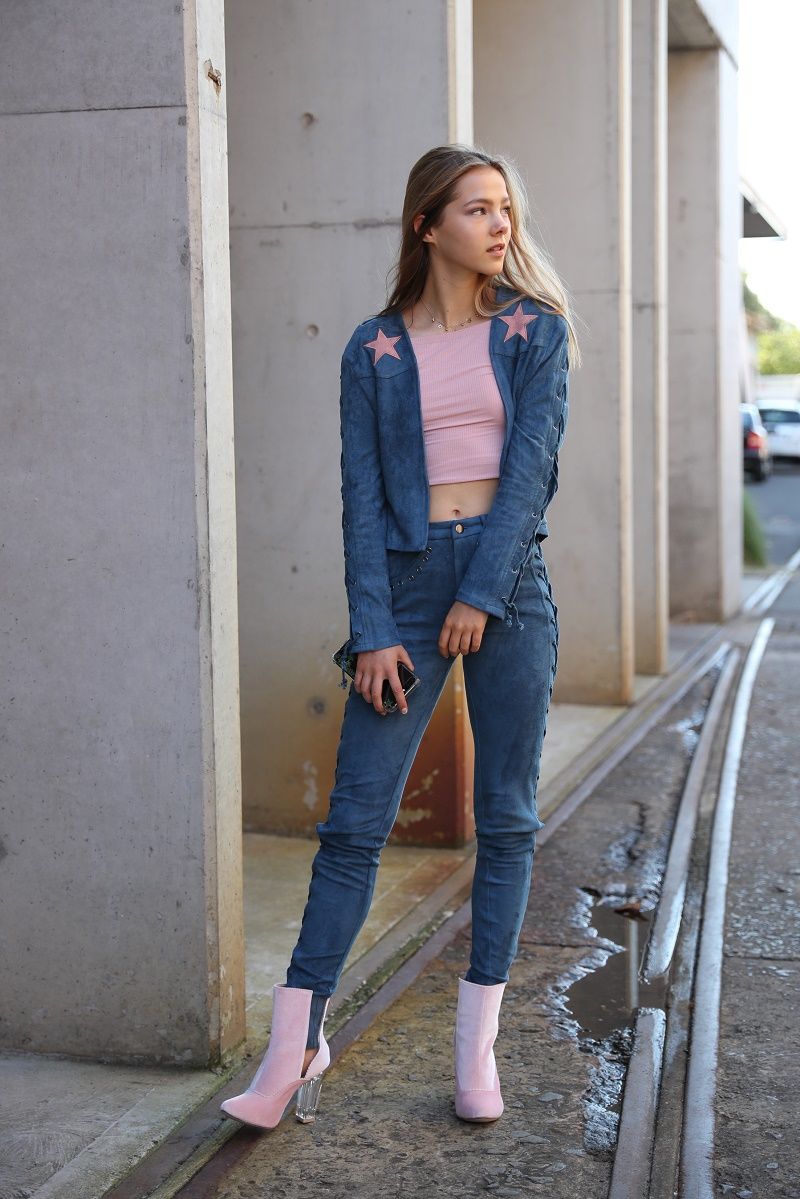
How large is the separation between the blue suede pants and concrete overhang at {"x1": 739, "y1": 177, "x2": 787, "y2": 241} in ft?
43.8

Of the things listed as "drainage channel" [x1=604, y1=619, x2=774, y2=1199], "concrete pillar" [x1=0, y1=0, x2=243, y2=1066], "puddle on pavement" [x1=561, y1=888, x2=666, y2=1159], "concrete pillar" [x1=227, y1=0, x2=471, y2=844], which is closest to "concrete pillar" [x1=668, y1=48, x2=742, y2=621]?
"drainage channel" [x1=604, y1=619, x2=774, y2=1199]

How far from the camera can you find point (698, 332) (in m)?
12.2

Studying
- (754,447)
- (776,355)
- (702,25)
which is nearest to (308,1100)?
(702,25)

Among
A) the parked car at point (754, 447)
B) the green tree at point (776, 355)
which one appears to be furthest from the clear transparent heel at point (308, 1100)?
the green tree at point (776, 355)

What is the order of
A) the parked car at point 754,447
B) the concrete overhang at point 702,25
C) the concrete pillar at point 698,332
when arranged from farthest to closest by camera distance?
1. the parked car at point 754,447
2. the concrete pillar at point 698,332
3. the concrete overhang at point 702,25

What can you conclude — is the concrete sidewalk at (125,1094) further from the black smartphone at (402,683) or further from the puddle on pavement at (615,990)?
the black smartphone at (402,683)

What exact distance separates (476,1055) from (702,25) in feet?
34.5

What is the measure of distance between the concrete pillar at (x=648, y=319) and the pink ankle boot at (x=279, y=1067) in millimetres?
6739

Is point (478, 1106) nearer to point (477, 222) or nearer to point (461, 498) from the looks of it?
point (461, 498)

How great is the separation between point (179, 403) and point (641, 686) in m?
6.28

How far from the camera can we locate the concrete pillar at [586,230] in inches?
324

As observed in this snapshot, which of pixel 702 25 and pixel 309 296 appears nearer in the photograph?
pixel 309 296

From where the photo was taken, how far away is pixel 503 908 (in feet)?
10.7

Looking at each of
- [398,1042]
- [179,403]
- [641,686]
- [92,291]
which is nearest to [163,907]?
[398,1042]
